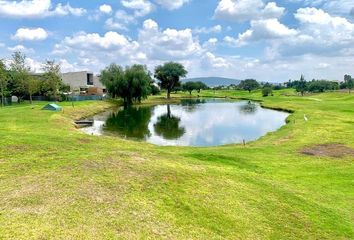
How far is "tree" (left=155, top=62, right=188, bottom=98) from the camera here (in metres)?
136

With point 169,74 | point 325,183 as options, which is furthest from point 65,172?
point 169,74

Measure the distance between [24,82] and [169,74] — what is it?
6345 centimetres

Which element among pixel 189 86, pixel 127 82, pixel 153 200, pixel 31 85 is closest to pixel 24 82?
pixel 31 85

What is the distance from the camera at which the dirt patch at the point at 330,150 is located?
1072 inches

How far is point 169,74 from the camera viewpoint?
135750 millimetres

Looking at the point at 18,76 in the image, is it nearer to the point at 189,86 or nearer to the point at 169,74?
the point at 169,74

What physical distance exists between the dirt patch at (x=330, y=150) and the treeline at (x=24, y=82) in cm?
6311

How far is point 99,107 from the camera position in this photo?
8431 centimetres

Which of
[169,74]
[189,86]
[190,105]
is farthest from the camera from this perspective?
[189,86]

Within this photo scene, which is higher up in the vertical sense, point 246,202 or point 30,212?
point 30,212

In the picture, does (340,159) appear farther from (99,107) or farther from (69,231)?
(99,107)

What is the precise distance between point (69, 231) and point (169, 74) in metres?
128

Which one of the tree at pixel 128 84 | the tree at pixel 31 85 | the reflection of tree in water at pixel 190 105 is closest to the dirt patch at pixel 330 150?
the reflection of tree in water at pixel 190 105

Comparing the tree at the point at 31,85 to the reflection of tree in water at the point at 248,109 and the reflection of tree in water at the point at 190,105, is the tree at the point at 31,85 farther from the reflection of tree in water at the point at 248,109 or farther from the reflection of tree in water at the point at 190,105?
the reflection of tree in water at the point at 248,109
